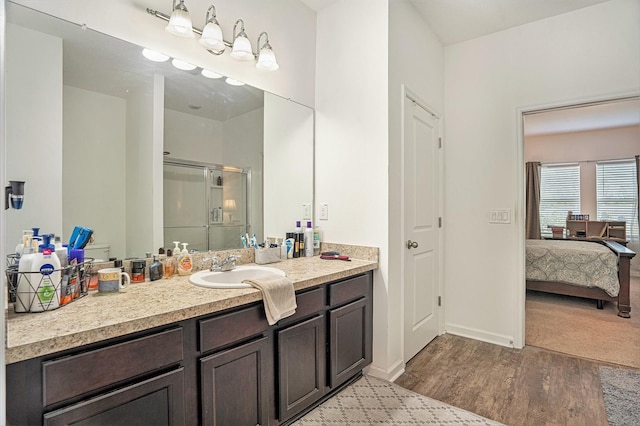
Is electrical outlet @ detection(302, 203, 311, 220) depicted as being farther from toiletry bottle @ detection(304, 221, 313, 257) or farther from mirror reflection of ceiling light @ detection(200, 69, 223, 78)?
mirror reflection of ceiling light @ detection(200, 69, 223, 78)

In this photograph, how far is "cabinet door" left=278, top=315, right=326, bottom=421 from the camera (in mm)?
1588

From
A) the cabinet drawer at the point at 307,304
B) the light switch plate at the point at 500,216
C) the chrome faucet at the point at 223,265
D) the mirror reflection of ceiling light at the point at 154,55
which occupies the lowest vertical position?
the cabinet drawer at the point at 307,304

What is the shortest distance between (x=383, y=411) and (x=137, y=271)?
153cm

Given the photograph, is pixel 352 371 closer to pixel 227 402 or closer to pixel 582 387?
pixel 227 402

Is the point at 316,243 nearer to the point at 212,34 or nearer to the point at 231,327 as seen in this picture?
the point at 231,327

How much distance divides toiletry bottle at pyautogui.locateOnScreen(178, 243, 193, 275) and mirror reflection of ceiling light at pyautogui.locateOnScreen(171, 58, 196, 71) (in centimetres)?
→ 98

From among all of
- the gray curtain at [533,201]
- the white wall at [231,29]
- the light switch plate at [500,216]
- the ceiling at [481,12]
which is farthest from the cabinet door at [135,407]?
the gray curtain at [533,201]

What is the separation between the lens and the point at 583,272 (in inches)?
152

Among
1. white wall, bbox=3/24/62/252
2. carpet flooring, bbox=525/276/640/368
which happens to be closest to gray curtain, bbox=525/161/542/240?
carpet flooring, bbox=525/276/640/368

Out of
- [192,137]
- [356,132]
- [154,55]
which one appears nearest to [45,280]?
[192,137]

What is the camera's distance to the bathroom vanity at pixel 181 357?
3.03 feet

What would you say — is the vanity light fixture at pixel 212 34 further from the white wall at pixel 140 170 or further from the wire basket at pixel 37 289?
the wire basket at pixel 37 289

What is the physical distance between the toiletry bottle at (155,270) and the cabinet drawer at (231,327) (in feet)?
1.66

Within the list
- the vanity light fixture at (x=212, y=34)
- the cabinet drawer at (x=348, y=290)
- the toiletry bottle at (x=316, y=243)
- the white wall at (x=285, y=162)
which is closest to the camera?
the vanity light fixture at (x=212, y=34)
